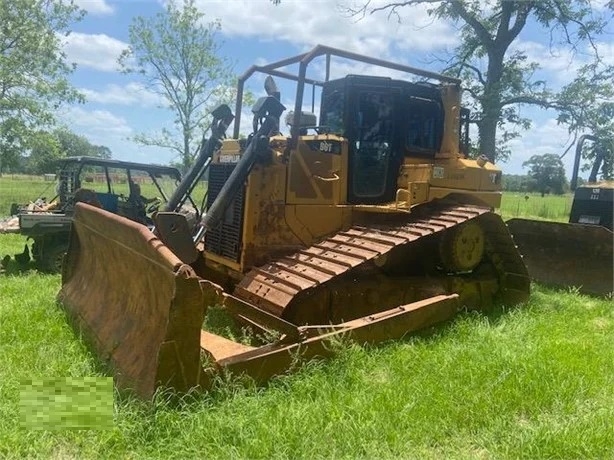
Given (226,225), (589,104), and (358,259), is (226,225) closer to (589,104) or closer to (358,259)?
(358,259)

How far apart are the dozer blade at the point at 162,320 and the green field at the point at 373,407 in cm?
12

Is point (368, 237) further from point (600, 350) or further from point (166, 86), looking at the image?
point (166, 86)

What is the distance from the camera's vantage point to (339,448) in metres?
2.91

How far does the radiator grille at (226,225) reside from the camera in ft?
17.6

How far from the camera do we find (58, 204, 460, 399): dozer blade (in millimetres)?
3035

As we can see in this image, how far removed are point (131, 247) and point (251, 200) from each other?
5.39ft

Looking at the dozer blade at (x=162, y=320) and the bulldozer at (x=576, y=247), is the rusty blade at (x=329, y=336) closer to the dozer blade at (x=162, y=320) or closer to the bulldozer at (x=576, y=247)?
the dozer blade at (x=162, y=320)

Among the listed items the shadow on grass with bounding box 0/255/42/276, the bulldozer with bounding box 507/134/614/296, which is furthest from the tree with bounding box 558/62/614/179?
the shadow on grass with bounding box 0/255/42/276

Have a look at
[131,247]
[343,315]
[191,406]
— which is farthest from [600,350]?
[131,247]

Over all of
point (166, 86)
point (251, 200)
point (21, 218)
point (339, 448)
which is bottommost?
point (339, 448)

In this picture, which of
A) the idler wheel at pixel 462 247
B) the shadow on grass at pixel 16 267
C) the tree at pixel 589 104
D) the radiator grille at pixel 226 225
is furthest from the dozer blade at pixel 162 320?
the tree at pixel 589 104

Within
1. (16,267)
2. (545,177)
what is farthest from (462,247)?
(545,177)

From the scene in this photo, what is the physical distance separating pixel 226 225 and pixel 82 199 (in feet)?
8.77

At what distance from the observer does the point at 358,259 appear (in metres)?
4.73
